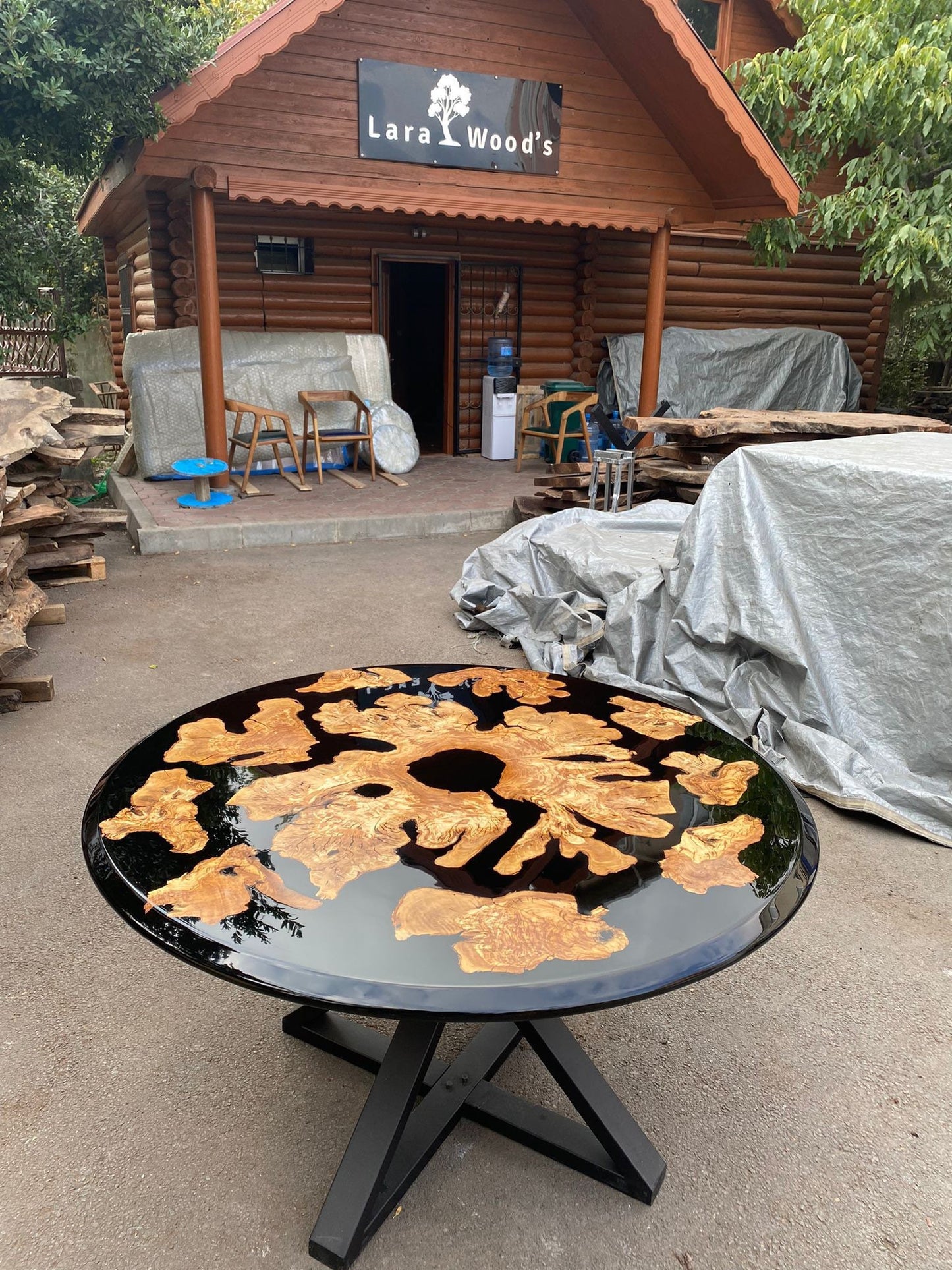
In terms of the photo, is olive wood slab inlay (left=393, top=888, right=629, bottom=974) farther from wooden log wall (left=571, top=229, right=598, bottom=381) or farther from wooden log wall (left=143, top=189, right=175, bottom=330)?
wooden log wall (left=571, top=229, right=598, bottom=381)

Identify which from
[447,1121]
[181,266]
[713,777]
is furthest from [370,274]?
[447,1121]

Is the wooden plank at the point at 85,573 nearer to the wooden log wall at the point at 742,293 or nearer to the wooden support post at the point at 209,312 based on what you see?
the wooden support post at the point at 209,312

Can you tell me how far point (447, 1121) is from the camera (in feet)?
6.33

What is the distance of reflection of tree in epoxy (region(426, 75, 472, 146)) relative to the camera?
8.18m

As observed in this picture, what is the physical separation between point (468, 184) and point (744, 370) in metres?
4.62

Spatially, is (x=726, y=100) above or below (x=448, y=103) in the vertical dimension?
above

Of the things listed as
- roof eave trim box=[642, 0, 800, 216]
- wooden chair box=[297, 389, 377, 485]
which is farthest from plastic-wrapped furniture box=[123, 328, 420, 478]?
roof eave trim box=[642, 0, 800, 216]

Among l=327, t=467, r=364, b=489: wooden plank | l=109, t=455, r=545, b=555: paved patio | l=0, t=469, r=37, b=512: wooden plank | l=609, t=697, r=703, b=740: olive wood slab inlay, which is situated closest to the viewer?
l=609, t=697, r=703, b=740: olive wood slab inlay

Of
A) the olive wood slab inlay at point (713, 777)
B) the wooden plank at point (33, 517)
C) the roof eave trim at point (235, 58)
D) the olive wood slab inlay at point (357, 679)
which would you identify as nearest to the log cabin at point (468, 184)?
the roof eave trim at point (235, 58)

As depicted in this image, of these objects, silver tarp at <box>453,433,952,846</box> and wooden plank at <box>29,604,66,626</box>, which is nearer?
silver tarp at <box>453,433,952,846</box>

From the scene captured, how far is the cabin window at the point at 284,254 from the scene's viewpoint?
10086mm

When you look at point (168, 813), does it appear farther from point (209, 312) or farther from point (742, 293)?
point (742, 293)

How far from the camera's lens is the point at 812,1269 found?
5.60ft

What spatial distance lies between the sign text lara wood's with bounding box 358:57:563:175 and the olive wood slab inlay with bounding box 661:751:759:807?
751cm
